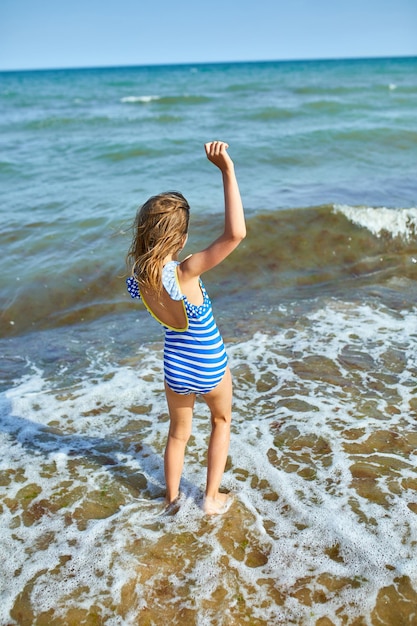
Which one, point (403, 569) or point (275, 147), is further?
point (275, 147)

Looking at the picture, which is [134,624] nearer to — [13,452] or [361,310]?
[13,452]

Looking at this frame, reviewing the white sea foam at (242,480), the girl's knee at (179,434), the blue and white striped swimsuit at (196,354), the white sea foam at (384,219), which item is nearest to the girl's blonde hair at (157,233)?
the blue and white striped swimsuit at (196,354)

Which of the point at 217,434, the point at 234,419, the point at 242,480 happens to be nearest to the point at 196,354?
the point at 217,434

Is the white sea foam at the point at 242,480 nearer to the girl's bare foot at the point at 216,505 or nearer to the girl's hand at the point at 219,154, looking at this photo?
the girl's bare foot at the point at 216,505

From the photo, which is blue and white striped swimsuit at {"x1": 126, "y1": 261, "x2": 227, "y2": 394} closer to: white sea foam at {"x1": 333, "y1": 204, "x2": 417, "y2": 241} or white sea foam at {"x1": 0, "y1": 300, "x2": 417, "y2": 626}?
white sea foam at {"x1": 0, "y1": 300, "x2": 417, "y2": 626}

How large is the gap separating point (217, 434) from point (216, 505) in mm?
455

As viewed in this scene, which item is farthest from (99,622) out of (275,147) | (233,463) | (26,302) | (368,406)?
(275,147)

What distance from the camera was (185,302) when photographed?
2.90 m

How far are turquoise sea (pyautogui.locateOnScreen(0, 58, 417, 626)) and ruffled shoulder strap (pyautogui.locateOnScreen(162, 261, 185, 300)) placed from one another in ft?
4.54

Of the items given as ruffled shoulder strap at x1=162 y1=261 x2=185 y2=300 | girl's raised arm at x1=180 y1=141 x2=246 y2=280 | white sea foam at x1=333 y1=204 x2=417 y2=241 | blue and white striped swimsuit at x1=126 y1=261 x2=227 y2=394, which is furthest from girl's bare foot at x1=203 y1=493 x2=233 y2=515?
white sea foam at x1=333 y1=204 x2=417 y2=241

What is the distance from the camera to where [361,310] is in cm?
634

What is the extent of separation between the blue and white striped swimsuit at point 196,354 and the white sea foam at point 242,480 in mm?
881

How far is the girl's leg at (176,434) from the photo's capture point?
10.5ft

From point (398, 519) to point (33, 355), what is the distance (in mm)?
4096
